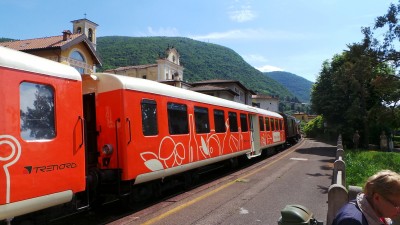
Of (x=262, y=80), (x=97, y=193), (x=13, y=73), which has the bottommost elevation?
(x=97, y=193)

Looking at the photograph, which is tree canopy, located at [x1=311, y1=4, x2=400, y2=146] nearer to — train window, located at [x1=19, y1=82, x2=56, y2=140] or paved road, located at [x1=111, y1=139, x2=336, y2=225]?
paved road, located at [x1=111, y1=139, x2=336, y2=225]

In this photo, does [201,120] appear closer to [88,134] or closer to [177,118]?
[177,118]

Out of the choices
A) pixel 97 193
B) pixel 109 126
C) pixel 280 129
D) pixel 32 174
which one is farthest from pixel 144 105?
pixel 280 129

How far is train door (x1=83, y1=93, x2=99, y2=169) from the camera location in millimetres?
7633

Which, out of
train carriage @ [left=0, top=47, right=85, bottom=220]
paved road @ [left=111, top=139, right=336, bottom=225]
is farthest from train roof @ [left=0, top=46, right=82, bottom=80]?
paved road @ [left=111, top=139, right=336, bottom=225]

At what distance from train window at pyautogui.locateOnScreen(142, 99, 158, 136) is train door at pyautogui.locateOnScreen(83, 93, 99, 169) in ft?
3.33

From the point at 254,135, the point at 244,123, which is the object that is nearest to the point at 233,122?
the point at 244,123

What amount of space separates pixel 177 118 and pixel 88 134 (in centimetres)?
251

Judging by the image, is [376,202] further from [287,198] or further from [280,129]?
→ [280,129]

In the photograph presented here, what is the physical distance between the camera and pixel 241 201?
8812 millimetres

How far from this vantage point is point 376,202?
8.29 feet

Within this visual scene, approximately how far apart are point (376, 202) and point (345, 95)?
117 feet

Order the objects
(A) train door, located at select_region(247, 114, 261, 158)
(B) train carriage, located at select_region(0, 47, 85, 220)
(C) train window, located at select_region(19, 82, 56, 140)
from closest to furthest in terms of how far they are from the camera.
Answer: (B) train carriage, located at select_region(0, 47, 85, 220) < (C) train window, located at select_region(19, 82, 56, 140) < (A) train door, located at select_region(247, 114, 261, 158)

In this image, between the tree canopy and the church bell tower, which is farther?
the church bell tower
